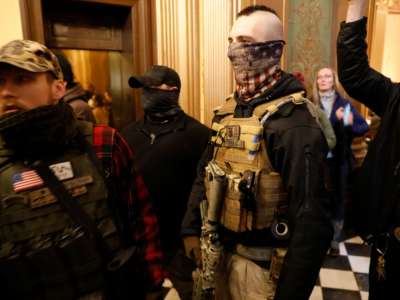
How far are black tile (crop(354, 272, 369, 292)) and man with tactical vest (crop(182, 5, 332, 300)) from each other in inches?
65.0

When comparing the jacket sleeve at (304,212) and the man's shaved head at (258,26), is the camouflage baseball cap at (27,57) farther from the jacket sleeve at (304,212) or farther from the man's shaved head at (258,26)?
the jacket sleeve at (304,212)

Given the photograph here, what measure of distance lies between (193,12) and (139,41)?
531 millimetres

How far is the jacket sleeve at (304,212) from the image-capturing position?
3.41 feet

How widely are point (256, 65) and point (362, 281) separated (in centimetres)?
219

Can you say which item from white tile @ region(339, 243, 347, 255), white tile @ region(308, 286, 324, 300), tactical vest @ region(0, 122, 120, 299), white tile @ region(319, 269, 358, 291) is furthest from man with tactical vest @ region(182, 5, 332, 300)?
white tile @ region(339, 243, 347, 255)

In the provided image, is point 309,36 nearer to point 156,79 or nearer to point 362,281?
point 156,79

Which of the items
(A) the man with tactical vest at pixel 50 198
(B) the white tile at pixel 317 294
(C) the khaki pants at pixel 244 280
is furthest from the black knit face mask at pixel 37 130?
(B) the white tile at pixel 317 294

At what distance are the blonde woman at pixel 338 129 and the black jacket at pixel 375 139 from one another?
1543 mm

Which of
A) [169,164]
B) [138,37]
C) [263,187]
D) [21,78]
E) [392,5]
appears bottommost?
[169,164]

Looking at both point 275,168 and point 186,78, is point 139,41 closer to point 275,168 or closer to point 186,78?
point 186,78

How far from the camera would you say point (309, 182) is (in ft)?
3.44

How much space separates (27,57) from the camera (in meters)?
0.95

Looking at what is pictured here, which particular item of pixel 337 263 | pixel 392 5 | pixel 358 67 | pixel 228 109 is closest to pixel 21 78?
pixel 228 109

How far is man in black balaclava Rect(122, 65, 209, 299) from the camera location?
1881mm
